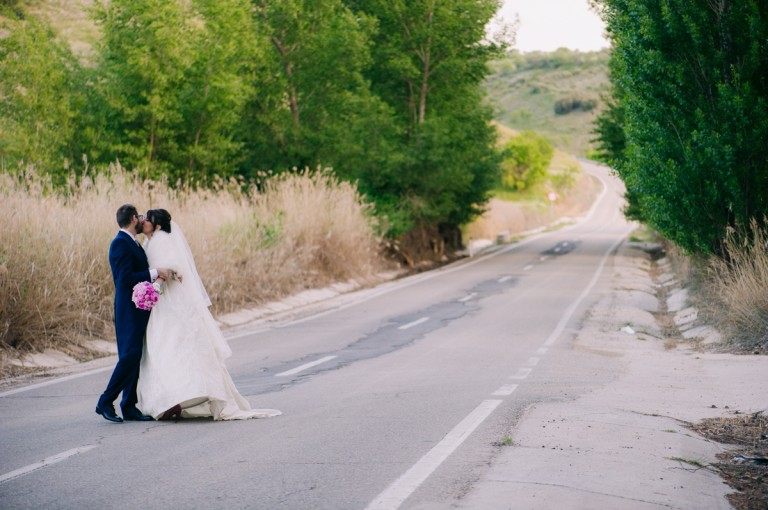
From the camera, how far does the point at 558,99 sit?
16912cm

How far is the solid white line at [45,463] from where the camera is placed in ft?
20.6

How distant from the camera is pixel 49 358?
12406mm

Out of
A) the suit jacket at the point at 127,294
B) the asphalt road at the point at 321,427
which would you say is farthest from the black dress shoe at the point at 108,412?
the suit jacket at the point at 127,294

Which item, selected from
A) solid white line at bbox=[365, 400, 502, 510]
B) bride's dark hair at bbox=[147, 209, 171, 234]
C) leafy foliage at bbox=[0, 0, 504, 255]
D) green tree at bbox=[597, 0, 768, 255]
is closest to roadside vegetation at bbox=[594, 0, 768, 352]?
green tree at bbox=[597, 0, 768, 255]

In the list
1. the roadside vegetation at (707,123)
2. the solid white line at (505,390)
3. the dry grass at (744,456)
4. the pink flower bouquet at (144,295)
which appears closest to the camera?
the dry grass at (744,456)

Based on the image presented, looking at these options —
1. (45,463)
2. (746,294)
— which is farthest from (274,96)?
(45,463)

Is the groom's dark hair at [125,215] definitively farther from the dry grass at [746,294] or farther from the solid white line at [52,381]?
the dry grass at [746,294]

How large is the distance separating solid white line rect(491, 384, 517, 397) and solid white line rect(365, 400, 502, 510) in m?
0.77

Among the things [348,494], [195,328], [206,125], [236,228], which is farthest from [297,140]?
[348,494]

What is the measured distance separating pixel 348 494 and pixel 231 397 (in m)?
2.94

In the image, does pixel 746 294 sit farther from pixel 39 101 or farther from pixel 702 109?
pixel 39 101

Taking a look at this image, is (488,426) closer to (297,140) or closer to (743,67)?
(743,67)

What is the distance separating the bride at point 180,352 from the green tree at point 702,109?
1016 cm

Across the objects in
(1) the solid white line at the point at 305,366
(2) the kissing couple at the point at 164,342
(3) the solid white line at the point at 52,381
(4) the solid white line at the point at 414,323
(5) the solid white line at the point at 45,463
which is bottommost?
(4) the solid white line at the point at 414,323
